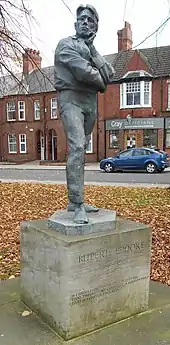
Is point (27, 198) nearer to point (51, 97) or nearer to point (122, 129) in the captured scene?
point (122, 129)

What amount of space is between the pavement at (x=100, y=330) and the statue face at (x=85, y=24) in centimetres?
261

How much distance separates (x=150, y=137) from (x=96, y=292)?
2551cm

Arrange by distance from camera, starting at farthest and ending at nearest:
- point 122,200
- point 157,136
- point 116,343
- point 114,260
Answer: point 157,136 < point 122,200 < point 114,260 < point 116,343

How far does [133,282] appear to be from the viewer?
3361 millimetres

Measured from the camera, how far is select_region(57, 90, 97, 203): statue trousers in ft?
10.8

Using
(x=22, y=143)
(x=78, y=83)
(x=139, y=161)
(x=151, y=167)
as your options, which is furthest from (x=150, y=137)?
(x=78, y=83)

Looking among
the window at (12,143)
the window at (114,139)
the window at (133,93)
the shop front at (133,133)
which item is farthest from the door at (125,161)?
the window at (12,143)

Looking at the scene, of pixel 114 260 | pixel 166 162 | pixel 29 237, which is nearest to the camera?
pixel 114 260

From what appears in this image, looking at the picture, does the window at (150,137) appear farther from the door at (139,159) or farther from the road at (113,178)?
the road at (113,178)

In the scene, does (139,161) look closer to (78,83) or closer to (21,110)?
(21,110)

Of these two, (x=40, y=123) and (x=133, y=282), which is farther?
(x=40, y=123)

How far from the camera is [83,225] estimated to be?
313 cm

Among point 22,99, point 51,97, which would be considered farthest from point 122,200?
point 22,99

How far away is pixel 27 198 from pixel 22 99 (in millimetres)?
25428
